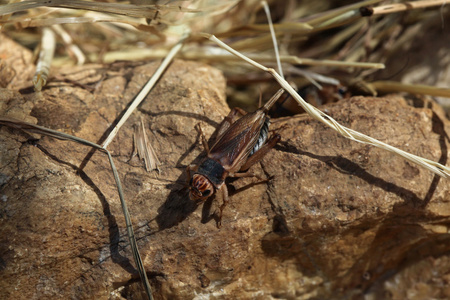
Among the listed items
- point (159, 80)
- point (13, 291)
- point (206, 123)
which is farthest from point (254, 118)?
point (13, 291)

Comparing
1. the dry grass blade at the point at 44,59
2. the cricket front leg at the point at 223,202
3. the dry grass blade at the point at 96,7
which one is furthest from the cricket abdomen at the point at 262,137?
the dry grass blade at the point at 44,59

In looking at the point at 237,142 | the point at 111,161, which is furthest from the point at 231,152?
the point at 111,161

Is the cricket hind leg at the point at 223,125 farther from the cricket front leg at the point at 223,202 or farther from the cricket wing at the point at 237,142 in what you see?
the cricket front leg at the point at 223,202

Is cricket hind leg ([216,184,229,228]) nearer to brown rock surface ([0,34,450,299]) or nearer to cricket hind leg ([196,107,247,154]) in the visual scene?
brown rock surface ([0,34,450,299])

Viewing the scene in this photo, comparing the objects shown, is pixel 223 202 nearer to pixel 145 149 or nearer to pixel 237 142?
pixel 237 142

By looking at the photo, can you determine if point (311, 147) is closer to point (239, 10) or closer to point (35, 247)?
point (35, 247)

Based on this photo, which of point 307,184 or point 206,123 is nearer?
point 307,184
